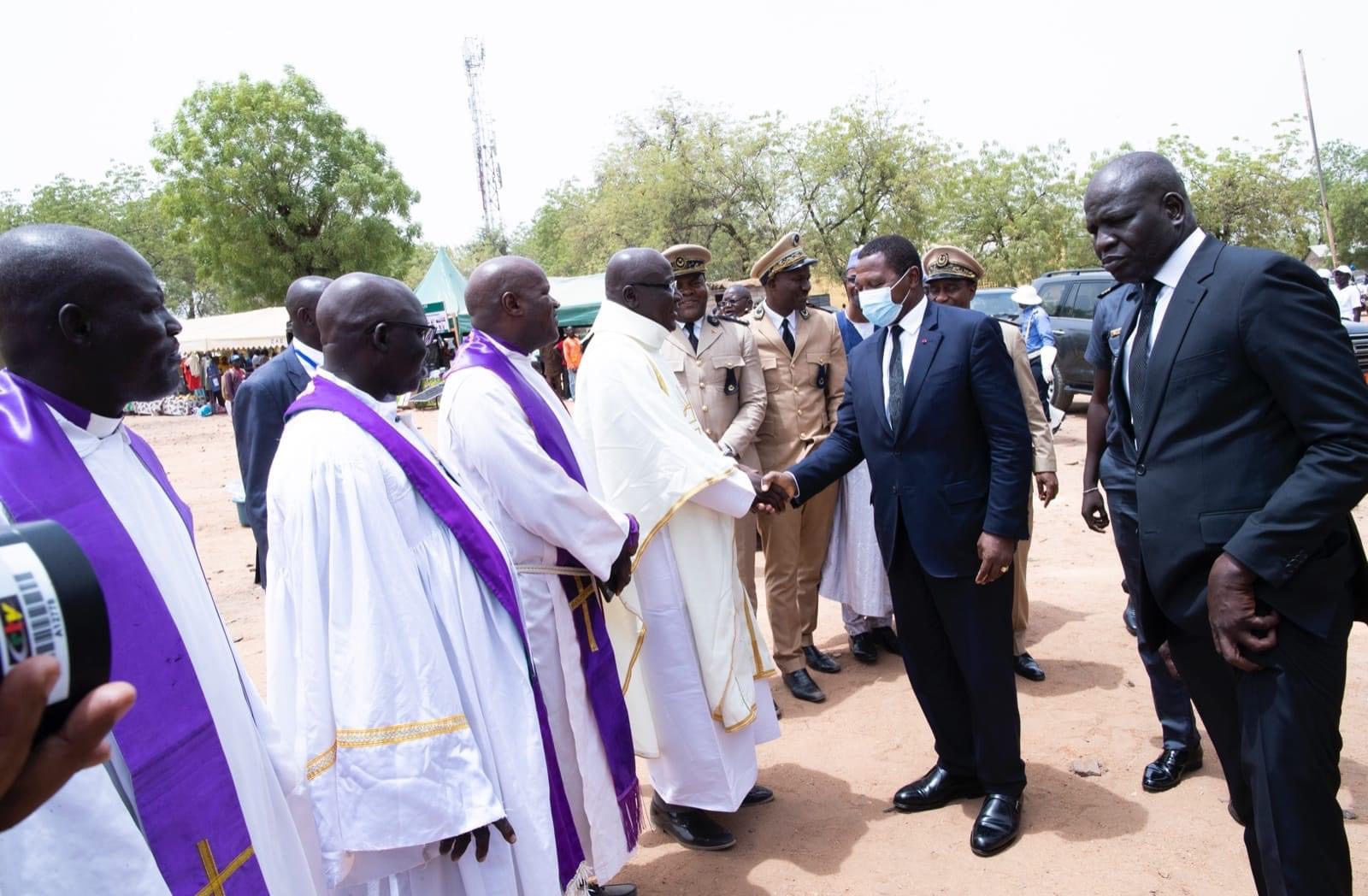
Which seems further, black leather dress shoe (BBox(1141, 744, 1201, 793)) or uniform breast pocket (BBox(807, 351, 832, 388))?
uniform breast pocket (BBox(807, 351, 832, 388))

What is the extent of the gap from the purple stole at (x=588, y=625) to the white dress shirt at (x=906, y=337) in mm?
1204

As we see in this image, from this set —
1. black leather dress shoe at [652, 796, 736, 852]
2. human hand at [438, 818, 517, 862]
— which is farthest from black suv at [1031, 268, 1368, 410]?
human hand at [438, 818, 517, 862]

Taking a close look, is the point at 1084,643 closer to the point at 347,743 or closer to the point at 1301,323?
the point at 1301,323

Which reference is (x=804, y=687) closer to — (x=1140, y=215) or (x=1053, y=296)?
(x=1140, y=215)

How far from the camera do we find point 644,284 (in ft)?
12.5

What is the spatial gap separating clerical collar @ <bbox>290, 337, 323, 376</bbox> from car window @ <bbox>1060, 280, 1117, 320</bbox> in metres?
12.6

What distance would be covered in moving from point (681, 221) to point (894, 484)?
2903 cm

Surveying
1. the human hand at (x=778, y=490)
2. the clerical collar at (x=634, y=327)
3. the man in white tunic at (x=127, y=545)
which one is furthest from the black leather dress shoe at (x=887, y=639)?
the man in white tunic at (x=127, y=545)

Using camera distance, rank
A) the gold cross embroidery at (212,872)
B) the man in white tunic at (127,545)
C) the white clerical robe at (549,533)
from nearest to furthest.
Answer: the man in white tunic at (127,545) → the gold cross embroidery at (212,872) → the white clerical robe at (549,533)

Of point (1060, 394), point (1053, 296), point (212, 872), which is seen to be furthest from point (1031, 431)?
point (1053, 296)

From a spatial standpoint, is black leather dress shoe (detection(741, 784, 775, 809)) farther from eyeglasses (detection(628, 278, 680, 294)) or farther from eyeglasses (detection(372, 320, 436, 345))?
eyeglasses (detection(372, 320, 436, 345))

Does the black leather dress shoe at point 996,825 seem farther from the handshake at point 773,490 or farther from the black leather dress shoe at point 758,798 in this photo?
the handshake at point 773,490

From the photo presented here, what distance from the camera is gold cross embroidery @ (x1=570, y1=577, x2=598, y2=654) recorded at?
3211 mm

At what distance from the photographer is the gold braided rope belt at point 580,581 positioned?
3.13 metres
